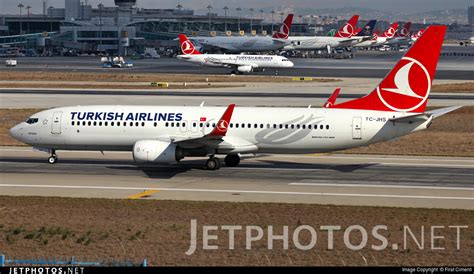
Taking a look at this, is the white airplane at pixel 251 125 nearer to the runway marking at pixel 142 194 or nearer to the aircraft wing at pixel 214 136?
the aircraft wing at pixel 214 136

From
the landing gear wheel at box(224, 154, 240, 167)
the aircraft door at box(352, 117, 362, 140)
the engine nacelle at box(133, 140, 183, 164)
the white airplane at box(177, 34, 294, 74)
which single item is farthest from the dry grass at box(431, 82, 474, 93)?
the engine nacelle at box(133, 140, 183, 164)

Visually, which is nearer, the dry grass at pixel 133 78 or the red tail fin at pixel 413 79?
the red tail fin at pixel 413 79

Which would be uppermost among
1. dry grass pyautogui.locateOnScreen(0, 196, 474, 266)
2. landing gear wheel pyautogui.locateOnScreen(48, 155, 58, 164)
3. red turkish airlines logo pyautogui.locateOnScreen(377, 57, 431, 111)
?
red turkish airlines logo pyautogui.locateOnScreen(377, 57, 431, 111)

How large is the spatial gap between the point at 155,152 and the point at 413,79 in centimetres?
1496

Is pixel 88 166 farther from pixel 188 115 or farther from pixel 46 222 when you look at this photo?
pixel 46 222

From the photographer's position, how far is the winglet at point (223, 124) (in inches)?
1832

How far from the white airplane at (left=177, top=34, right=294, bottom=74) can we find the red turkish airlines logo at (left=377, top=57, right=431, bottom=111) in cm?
9981

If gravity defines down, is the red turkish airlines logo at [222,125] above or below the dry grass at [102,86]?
above

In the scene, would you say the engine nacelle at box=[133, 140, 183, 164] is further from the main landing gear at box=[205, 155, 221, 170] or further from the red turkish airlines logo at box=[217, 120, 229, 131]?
the red turkish airlines logo at box=[217, 120, 229, 131]

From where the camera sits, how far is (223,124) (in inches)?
1842

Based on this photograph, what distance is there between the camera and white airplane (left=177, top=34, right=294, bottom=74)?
14988cm

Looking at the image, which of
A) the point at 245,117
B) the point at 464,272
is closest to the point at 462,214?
the point at 464,272

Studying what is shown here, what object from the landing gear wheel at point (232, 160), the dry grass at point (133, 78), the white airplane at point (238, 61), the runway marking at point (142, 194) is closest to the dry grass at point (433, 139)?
Answer: the landing gear wheel at point (232, 160)

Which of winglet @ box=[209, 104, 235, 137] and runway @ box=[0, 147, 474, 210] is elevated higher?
winglet @ box=[209, 104, 235, 137]
